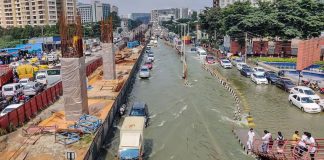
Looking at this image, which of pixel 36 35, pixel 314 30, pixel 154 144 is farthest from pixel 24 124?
pixel 36 35

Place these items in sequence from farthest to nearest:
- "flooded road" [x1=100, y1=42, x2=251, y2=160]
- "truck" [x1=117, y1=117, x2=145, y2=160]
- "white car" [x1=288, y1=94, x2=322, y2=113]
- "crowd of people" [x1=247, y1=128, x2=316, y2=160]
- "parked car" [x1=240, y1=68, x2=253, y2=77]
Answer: "parked car" [x1=240, y1=68, x2=253, y2=77]
"white car" [x1=288, y1=94, x2=322, y2=113]
"flooded road" [x1=100, y1=42, x2=251, y2=160]
"truck" [x1=117, y1=117, x2=145, y2=160]
"crowd of people" [x1=247, y1=128, x2=316, y2=160]

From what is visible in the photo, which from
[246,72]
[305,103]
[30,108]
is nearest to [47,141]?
[30,108]

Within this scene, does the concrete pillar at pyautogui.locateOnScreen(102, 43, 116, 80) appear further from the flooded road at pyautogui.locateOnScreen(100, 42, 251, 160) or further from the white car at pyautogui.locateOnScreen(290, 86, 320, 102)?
the white car at pyautogui.locateOnScreen(290, 86, 320, 102)

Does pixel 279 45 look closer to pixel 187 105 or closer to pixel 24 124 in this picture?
pixel 187 105

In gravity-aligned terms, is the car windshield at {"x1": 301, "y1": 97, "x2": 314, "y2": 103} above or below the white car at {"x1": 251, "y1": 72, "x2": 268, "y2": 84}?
below

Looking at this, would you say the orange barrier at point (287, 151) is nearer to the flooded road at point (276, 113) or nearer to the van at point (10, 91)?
the flooded road at point (276, 113)

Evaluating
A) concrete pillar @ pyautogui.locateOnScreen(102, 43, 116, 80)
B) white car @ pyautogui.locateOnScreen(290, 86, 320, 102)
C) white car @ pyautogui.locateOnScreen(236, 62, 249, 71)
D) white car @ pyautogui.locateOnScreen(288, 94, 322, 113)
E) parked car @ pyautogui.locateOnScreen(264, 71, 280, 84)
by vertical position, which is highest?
concrete pillar @ pyautogui.locateOnScreen(102, 43, 116, 80)

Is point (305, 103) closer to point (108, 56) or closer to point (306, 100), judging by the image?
point (306, 100)

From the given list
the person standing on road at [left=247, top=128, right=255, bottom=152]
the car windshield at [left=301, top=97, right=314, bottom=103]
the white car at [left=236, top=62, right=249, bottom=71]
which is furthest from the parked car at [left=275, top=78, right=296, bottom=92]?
the person standing on road at [left=247, top=128, right=255, bottom=152]

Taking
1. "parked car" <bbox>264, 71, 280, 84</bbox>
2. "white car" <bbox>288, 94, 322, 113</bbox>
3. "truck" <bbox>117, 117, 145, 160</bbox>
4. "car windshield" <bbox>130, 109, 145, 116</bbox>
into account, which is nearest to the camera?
"truck" <bbox>117, 117, 145, 160</bbox>
